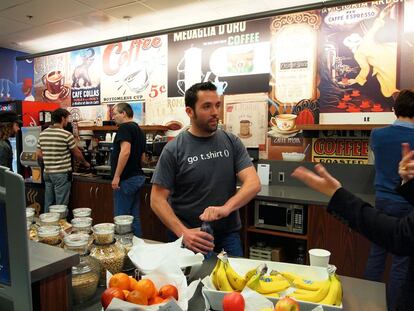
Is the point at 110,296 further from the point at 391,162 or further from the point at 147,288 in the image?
the point at 391,162

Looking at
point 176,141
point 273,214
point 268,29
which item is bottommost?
point 273,214

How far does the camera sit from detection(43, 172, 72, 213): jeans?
13.9 feet

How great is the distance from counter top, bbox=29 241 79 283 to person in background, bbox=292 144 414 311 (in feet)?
2.71

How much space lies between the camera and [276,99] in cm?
386

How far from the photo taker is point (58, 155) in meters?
4.18

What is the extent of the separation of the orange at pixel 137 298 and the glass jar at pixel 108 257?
12.7 inches

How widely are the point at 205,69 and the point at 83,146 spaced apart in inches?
85.2

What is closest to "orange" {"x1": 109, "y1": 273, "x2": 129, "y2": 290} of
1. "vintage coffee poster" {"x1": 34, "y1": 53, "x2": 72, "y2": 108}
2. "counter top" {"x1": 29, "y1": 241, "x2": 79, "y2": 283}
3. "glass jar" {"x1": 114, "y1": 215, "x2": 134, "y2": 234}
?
"counter top" {"x1": 29, "y1": 241, "x2": 79, "y2": 283}

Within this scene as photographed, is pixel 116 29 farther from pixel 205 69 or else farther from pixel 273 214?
pixel 273 214

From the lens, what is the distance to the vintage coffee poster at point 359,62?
3277mm

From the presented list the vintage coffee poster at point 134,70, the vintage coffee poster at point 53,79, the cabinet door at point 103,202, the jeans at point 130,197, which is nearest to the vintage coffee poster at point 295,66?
the vintage coffee poster at point 134,70

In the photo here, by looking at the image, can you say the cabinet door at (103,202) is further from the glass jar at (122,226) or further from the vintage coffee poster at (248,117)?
the glass jar at (122,226)

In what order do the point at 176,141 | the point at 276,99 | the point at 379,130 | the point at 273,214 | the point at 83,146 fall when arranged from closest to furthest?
the point at 176,141
the point at 379,130
the point at 273,214
the point at 276,99
the point at 83,146

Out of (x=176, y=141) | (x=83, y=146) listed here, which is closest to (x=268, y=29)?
(x=176, y=141)
